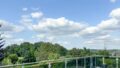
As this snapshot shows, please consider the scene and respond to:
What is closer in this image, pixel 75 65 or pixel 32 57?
pixel 75 65

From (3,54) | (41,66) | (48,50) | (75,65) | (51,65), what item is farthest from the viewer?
(48,50)

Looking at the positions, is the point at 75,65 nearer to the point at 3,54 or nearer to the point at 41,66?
the point at 41,66

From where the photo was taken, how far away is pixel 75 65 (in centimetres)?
1020

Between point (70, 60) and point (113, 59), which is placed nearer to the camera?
point (70, 60)

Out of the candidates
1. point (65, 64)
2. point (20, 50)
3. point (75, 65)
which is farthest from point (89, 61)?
point (20, 50)

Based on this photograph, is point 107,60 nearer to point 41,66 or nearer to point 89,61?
point 89,61

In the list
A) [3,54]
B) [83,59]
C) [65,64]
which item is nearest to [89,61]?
[83,59]

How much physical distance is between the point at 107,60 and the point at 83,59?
1.58 m

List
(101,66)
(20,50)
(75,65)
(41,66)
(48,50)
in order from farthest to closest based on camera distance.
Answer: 1. (20,50)
2. (48,50)
3. (101,66)
4. (75,65)
5. (41,66)

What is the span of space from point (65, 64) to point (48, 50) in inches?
1606

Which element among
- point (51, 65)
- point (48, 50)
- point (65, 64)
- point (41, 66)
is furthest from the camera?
point (48, 50)

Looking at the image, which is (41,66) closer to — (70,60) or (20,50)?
(70,60)

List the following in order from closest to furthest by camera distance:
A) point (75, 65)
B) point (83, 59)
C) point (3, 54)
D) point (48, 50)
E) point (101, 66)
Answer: point (75, 65)
point (83, 59)
point (101, 66)
point (3, 54)
point (48, 50)

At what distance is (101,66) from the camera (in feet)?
38.8
